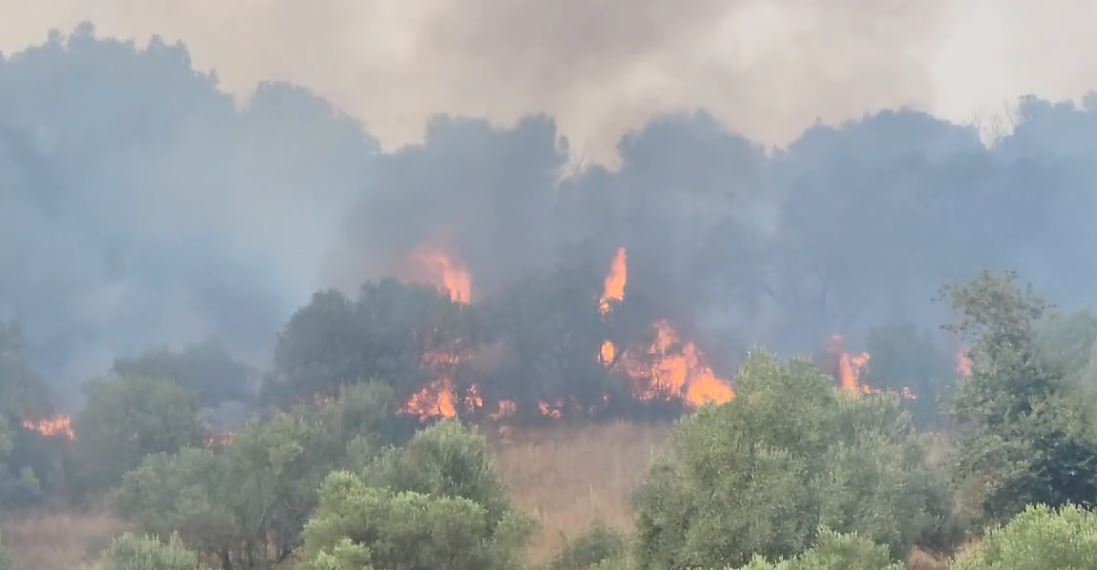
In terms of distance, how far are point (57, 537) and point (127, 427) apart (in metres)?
11.3

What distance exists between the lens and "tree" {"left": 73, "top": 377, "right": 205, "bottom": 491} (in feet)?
248

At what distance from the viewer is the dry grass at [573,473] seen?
59.2m

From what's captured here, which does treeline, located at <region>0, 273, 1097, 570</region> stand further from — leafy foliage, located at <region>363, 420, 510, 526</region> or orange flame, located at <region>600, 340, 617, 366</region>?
orange flame, located at <region>600, 340, 617, 366</region>

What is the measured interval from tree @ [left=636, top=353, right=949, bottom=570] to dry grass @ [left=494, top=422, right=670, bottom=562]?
361 inches

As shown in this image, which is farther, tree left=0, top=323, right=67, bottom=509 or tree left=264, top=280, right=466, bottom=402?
tree left=264, top=280, right=466, bottom=402

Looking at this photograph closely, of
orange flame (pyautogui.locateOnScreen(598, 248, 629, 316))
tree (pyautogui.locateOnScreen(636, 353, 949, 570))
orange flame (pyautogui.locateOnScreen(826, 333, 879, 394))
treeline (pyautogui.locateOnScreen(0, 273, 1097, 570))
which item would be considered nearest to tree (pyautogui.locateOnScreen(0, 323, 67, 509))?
treeline (pyautogui.locateOnScreen(0, 273, 1097, 570))

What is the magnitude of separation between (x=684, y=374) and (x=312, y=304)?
4456cm

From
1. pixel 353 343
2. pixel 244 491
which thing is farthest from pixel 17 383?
pixel 244 491

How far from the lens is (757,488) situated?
3544 cm

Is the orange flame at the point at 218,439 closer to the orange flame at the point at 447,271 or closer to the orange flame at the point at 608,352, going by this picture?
the orange flame at the point at 447,271

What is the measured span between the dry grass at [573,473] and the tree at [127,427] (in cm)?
2695

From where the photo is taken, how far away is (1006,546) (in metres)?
27.3

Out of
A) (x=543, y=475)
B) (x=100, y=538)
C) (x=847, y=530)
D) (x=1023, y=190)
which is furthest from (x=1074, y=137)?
(x=100, y=538)

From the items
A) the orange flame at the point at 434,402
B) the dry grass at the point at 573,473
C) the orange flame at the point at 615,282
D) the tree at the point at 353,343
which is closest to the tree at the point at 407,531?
the dry grass at the point at 573,473
